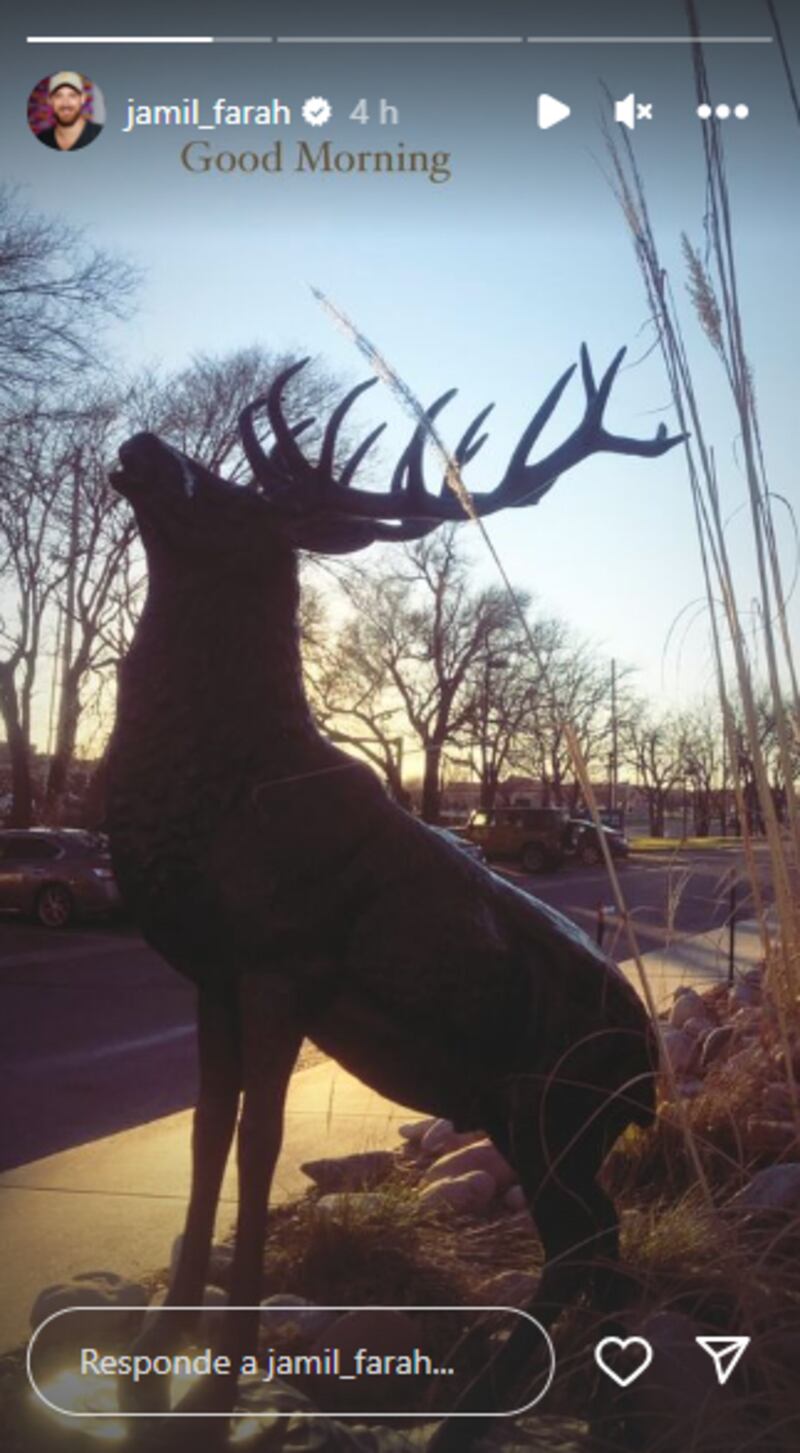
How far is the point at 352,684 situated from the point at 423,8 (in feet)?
9.23

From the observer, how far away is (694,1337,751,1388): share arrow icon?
161cm

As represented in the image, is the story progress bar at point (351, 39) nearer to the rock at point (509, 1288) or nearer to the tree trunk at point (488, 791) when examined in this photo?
the rock at point (509, 1288)

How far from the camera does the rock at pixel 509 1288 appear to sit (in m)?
2.25

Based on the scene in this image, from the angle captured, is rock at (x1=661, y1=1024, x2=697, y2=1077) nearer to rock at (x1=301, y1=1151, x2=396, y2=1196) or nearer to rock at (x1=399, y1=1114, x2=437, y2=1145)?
rock at (x1=399, y1=1114, x2=437, y2=1145)

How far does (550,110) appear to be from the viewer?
6.44 ft

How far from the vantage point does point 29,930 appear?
11.3 m

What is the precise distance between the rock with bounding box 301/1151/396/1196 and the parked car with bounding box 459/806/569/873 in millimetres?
14692

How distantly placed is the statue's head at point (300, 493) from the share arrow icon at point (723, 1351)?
1183mm

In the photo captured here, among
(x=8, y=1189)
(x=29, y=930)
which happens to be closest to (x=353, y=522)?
(x=8, y=1189)

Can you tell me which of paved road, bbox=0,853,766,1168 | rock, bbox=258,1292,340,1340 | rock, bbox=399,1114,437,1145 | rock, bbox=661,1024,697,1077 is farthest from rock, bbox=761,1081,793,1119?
rock, bbox=399,1114,437,1145

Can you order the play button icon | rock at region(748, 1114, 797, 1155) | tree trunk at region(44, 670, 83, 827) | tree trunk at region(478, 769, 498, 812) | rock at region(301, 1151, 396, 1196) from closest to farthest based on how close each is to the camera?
the play button icon
rock at region(748, 1114, 797, 1155)
rock at region(301, 1151, 396, 1196)
tree trunk at region(44, 670, 83, 827)
tree trunk at region(478, 769, 498, 812)

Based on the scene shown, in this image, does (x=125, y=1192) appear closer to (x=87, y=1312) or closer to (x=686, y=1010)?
(x=87, y=1312)

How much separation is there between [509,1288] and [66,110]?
2.26 meters

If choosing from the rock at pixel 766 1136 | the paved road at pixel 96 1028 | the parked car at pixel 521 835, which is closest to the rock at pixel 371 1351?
the paved road at pixel 96 1028
